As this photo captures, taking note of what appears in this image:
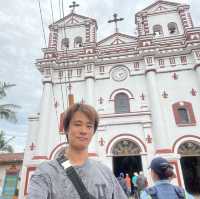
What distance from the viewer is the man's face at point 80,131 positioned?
1.64 meters

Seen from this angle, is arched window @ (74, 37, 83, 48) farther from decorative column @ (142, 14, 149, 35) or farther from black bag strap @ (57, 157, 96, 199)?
black bag strap @ (57, 157, 96, 199)

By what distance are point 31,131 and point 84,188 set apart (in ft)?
49.8

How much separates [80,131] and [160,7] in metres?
20.3

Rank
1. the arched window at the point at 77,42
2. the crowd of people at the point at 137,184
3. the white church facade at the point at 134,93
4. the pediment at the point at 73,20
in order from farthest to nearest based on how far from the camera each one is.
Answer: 1. the pediment at the point at 73,20
2. the arched window at the point at 77,42
3. the white church facade at the point at 134,93
4. the crowd of people at the point at 137,184

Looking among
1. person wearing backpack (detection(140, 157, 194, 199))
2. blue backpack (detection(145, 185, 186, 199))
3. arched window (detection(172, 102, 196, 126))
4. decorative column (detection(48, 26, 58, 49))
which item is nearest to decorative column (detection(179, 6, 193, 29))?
arched window (detection(172, 102, 196, 126))

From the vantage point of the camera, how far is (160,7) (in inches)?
753

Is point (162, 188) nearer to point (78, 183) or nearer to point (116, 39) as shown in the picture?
point (78, 183)

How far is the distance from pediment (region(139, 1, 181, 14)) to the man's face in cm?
1951

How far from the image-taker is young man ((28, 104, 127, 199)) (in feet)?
4.35

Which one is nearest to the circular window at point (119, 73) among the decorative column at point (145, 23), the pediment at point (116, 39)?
the pediment at point (116, 39)

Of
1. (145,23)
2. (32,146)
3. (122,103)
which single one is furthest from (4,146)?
(145,23)

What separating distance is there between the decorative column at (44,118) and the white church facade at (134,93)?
0.06 m

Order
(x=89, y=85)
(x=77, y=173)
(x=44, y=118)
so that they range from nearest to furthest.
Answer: (x=77, y=173), (x=44, y=118), (x=89, y=85)

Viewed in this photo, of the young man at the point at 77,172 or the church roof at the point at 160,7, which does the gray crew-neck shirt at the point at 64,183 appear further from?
the church roof at the point at 160,7
